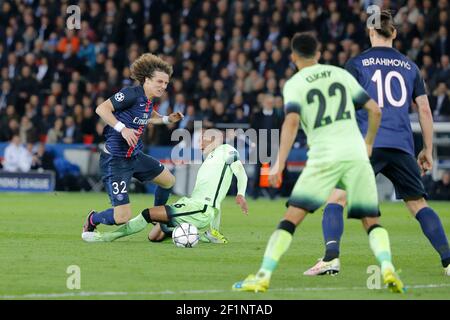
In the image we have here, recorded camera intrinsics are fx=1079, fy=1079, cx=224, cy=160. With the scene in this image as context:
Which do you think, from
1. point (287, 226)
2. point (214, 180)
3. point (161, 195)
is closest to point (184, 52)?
point (161, 195)

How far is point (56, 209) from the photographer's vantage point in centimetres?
2047

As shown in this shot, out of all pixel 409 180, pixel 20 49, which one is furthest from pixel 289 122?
pixel 20 49

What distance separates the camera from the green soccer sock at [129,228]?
13289 mm

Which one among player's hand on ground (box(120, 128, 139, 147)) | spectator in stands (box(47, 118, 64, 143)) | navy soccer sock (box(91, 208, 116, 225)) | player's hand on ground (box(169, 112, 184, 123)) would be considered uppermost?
player's hand on ground (box(169, 112, 184, 123))

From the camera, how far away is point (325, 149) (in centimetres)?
905

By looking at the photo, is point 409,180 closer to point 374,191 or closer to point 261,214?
point 374,191

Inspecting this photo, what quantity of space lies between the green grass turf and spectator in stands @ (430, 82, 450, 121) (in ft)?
23.6

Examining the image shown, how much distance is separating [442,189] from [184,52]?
8521 millimetres

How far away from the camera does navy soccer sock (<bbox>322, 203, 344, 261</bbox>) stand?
10464 millimetres

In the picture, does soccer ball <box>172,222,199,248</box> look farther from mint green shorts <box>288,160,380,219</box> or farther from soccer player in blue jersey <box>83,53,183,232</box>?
mint green shorts <box>288,160,380,219</box>

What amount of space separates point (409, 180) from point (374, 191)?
1.29 m

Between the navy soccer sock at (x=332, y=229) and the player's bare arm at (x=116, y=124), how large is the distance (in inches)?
132

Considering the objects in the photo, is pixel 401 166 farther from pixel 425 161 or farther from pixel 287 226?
pixel 287 226

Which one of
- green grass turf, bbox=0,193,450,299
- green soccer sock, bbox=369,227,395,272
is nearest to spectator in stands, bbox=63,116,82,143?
green grass turf, bbox=0,193,450,299
